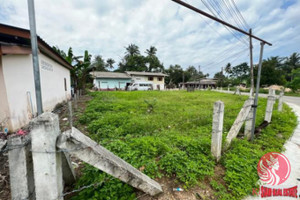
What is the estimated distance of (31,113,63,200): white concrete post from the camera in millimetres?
999

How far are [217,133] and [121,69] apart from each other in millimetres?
44550

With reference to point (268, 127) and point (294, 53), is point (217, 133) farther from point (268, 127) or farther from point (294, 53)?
point (294, 53)

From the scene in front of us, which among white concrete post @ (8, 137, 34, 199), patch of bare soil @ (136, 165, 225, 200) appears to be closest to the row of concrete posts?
patch of bare soil @ (136, 165, 225, 200)

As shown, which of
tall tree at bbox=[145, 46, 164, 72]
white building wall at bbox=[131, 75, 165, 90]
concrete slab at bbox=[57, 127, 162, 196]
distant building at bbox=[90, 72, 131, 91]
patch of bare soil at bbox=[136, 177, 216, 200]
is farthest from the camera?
tall tree at bbox=[145, 46, 164, 72]

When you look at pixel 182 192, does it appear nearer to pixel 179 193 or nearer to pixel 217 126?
pixel 179 193

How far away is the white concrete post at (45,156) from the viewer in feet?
3.28

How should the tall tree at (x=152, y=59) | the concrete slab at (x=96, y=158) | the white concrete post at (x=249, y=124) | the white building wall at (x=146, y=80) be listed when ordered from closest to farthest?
the concrete slab at (x=96, y=158) → the white concrete post at (x=249, y=124) → the white building wall at (x=146, y=80) → the tall tree at (x=152, y=59)

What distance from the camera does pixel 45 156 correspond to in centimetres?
103

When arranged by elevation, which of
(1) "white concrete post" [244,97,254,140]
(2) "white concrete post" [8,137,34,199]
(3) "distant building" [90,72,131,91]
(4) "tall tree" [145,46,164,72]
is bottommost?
(1) "white concrete post" [244,97,254,140]

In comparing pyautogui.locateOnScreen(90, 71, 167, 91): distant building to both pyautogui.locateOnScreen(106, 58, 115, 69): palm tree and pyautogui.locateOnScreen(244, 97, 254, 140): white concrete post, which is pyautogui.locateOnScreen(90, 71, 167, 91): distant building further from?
pyautogui.locateOnScreen(106, 58, 115, 69): palm tree

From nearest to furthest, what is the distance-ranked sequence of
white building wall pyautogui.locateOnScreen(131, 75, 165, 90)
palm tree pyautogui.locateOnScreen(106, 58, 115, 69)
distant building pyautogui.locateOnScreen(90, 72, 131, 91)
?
1. distant building pyautogui.locateOnScreen(90, 72, 131, 91)
2. white building wall pyautogui.locateOnScreen(131, 75, 165, 90)
3. palm tree pyautogui.locateOnScreen(106, 58, 115, 69)

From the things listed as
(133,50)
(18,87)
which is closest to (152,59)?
(133,50)

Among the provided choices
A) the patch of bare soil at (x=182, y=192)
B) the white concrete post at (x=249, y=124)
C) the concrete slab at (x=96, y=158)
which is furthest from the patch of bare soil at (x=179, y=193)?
the white concrete post at (x=249, y=124)

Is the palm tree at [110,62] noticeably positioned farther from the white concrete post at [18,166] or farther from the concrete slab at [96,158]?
the white concrete post at [18,166]
